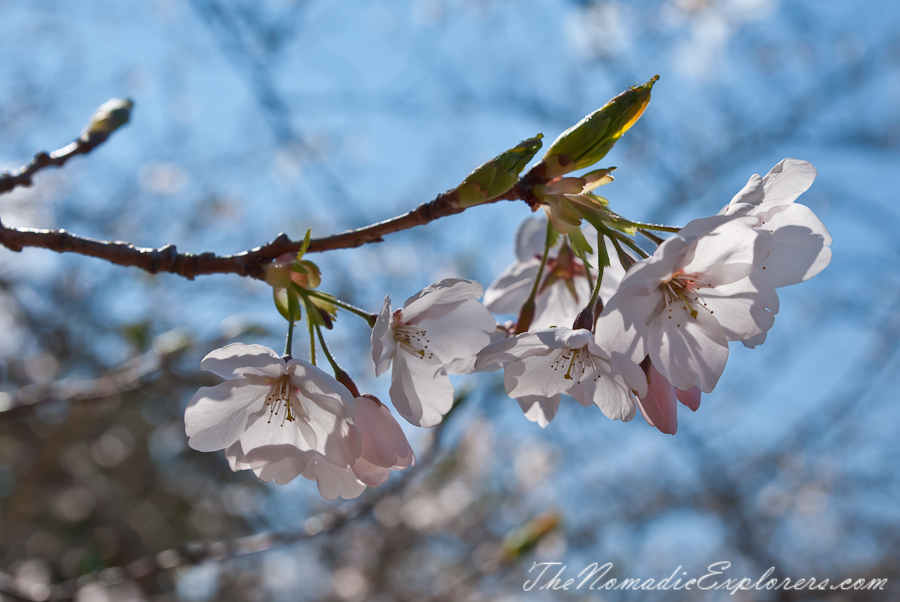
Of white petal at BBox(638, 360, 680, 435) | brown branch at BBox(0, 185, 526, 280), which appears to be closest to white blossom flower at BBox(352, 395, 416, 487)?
brown branch at BBox(0, 185, 526, 280)

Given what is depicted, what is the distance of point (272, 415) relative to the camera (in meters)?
0.88

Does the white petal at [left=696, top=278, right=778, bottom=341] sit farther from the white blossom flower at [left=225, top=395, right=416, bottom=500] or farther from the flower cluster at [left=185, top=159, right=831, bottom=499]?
the white blossom flower at [left=225, top=395, right=416, bottom=500]

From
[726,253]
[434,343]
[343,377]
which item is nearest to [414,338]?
[434,343]

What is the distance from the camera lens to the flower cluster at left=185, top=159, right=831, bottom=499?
2.45 feet

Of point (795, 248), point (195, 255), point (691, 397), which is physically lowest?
point (691, 397)

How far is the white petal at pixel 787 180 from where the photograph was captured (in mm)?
813

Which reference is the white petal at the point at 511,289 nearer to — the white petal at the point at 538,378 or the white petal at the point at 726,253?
the white petal at the point at 538,378

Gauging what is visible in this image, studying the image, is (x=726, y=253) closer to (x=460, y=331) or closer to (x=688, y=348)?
(x=688, y=348)

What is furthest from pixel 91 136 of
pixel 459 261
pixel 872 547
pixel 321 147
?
pixel 872 547

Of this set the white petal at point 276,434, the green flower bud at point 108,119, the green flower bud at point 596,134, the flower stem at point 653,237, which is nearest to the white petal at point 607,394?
the flower stem at point 653,237

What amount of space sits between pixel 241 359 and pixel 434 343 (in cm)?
31

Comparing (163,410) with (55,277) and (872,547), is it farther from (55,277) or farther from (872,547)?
(872,547)

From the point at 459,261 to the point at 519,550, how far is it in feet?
13.5

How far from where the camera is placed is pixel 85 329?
530 cm
